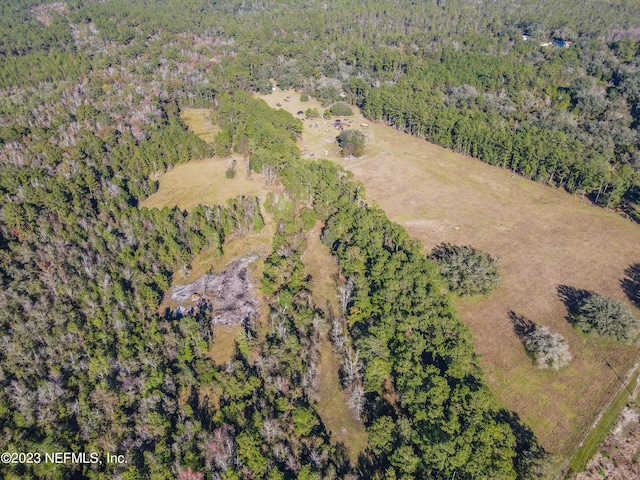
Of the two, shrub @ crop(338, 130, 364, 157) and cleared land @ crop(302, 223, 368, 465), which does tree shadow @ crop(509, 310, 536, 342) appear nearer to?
cleared land @ crop(302, 223, 368, 465)

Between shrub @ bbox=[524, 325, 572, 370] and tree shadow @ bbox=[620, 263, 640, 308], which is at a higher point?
shrub @ bbox=[524, 325, 572, 370]

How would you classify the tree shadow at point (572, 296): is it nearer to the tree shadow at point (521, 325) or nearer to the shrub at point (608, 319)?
the shrub at point (608, 319)

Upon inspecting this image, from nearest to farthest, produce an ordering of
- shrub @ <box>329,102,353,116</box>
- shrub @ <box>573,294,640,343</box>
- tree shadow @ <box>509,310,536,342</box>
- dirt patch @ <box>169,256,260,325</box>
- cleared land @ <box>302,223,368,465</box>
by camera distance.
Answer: cleared land @ <box>302,223,368,465</box>, shrub @ <box>573,294,640,343</box>, tree shadow @ <box>509,310,536,342</box>, dirt patch @ <box>169,256,260,325</box>, shrub @ <box>329,102,353,116</box>

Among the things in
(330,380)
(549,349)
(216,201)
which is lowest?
(330,380)

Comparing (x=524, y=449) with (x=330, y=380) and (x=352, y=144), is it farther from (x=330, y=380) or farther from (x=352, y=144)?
(x=352, y=144)

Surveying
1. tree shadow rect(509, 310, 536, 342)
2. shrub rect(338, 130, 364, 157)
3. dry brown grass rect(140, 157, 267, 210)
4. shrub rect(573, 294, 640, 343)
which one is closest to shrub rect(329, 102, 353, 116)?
shrub rect(338, 130, 364, 157)

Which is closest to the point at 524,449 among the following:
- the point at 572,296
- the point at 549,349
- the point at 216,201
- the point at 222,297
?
the point at 549,349

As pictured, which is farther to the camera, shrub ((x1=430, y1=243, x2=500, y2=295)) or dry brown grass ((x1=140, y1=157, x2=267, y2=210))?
dry brown grass ((x1=140, y1=157, x2=267, y2=210))
